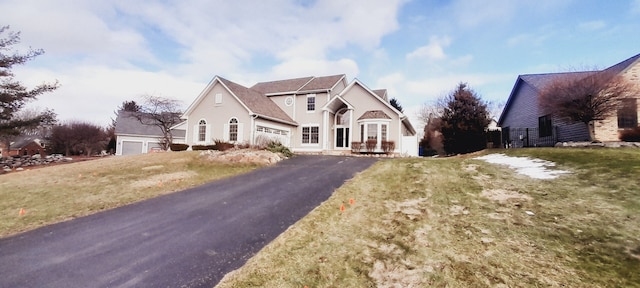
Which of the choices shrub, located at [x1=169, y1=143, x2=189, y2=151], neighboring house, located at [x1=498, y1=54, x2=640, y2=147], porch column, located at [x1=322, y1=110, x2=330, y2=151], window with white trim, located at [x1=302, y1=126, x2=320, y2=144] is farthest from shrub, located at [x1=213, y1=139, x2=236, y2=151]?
neighboring house, located at [x1=498, y1=54, x2=640, y2=147]

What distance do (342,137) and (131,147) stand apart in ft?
89.5

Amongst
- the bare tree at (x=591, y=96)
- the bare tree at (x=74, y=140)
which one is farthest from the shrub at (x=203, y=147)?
the bare tree at (x=74, y=140)

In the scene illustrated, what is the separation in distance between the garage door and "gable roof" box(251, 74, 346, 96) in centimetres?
1756

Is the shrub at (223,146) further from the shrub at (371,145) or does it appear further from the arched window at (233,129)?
the shrub at (371,145)

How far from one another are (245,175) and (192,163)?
4506 mm

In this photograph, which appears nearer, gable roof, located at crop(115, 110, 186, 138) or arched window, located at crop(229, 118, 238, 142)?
arched window, located at crop(229, 118, 238, 142)

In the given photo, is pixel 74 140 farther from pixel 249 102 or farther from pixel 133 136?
pixel 249 102

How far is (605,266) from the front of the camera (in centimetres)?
359

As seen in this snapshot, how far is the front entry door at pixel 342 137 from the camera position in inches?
967

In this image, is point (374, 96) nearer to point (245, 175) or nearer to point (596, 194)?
point (245, 175)

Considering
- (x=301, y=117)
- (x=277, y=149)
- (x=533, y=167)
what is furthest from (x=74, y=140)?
(x=533, y=167)

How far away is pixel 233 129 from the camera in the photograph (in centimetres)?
2138

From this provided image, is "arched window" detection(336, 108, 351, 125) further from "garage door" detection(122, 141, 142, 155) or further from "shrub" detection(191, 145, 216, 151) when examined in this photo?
"garage door" detection(122, 141, 142, 155)

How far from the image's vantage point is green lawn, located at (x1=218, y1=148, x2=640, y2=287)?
3.71m
